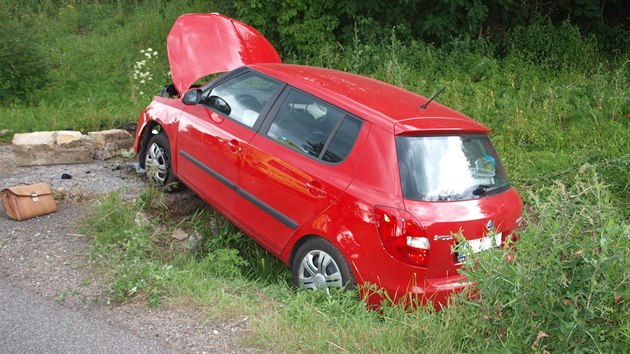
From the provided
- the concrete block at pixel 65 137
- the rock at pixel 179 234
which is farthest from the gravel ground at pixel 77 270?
the rock at pixel 179 234

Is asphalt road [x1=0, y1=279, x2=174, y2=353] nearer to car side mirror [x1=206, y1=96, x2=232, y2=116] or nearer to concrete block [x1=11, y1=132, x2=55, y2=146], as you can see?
car side mirror [x1=206, y1=96, x2=232, y2=116]

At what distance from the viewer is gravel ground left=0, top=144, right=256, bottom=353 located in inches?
161

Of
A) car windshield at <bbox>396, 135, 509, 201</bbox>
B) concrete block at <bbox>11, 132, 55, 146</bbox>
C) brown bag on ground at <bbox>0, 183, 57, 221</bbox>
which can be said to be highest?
car windshield at <bbox>396, 135, 509, 201</bbox>

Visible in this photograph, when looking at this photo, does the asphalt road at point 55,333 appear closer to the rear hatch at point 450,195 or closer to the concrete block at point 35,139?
the rear hatch at point 450,195

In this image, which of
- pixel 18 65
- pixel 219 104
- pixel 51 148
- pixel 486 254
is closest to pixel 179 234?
pixel 219 104

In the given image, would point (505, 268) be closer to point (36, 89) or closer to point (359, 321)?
point (359, 321)

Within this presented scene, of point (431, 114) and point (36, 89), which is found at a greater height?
point (431, 114)

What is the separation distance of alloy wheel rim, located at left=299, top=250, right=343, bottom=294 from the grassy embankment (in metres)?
0.14

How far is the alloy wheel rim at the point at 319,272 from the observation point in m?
4.72

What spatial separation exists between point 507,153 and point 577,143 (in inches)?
42.0

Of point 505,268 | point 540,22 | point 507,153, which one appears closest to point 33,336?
point 505,268

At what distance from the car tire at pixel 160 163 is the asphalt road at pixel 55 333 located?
243cm

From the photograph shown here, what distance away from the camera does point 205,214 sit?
265 inches

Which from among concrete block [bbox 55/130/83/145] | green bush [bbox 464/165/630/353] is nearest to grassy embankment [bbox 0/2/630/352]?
green bush [bbox 464/165/630/353]
